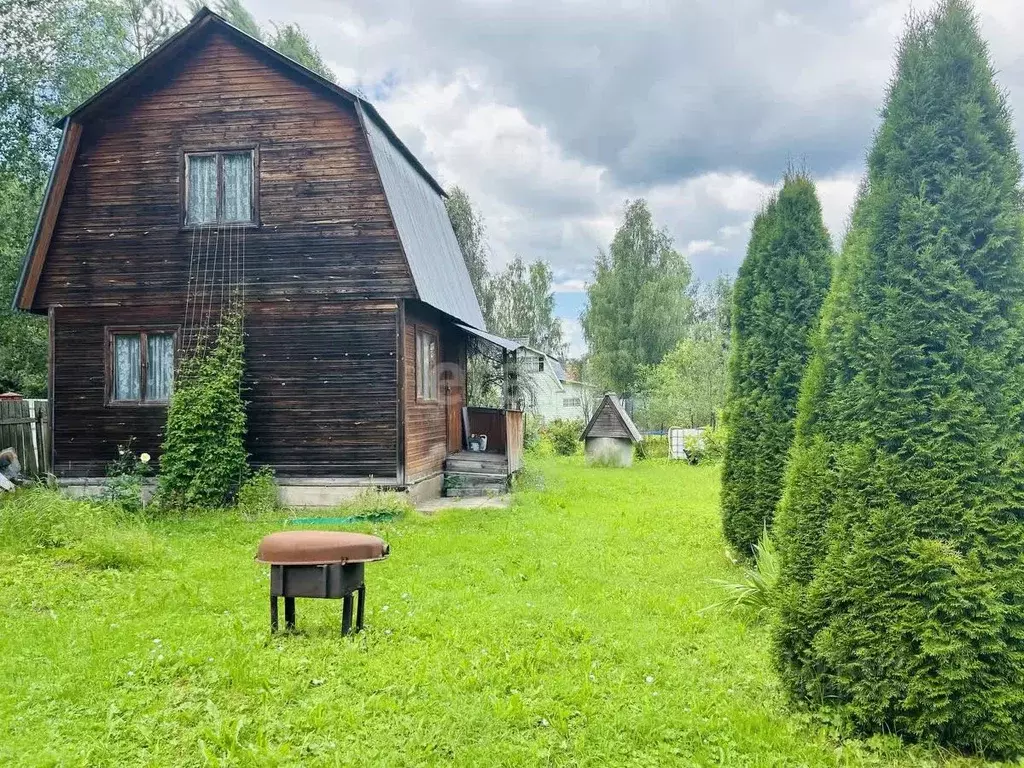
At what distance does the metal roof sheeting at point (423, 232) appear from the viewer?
11.3 metres

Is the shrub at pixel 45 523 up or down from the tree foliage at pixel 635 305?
down

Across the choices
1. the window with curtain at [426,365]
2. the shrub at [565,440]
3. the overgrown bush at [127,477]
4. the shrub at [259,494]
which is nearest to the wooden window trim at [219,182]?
the window with curtain at [426,365]

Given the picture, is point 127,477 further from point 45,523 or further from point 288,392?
point 45,523

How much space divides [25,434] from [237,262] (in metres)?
6.19

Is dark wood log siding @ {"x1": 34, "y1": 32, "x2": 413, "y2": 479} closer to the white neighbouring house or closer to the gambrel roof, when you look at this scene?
the gambrel roof

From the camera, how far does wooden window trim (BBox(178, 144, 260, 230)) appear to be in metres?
11.2

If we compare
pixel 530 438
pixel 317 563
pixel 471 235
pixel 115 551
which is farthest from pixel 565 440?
pixel 317 563

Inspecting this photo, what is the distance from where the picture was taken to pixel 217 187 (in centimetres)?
1140

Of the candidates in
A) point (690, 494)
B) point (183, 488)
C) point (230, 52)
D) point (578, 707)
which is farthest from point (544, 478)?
point (578, 707)

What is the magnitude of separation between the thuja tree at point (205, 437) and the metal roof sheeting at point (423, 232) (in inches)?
132

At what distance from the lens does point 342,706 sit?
12.8 ft

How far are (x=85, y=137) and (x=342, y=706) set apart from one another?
37.4ft

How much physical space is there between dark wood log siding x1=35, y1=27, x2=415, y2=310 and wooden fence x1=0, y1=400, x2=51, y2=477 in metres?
3.08

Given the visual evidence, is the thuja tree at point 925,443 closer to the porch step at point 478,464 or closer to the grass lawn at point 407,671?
the grass lawn at point 407,671
